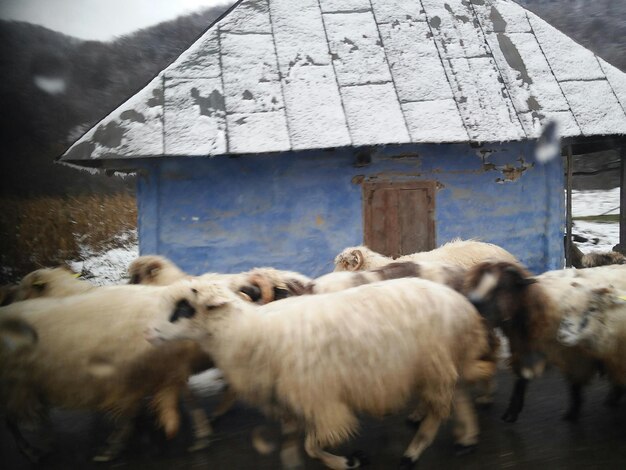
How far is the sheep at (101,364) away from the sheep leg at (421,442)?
156cm

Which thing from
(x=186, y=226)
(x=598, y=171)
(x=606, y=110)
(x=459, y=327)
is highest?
(x=606, y=110)

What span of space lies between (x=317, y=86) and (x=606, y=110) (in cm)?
486

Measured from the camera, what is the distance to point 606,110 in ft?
26.5

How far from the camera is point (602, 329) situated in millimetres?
3586

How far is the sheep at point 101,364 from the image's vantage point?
3.39 m

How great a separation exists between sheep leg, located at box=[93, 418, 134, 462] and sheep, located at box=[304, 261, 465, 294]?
5.62 feet

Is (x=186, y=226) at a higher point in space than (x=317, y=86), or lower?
lower

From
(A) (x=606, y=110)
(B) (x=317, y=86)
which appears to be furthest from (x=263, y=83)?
(A) (x=606, y=110)

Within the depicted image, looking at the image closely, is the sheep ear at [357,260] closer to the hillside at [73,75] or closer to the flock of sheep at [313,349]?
the flock of sheep at [313,349]

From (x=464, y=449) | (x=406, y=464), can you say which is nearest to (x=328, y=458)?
(x=406, y=464)

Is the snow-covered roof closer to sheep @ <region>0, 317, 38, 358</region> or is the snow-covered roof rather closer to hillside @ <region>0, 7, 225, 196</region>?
hillside @ <region>0, 7, 225, 196</region>

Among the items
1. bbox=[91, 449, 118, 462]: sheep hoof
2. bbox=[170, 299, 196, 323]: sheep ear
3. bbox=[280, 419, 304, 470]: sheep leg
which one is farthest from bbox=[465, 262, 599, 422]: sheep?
bbox=[91, 449, 118, 462]: sheep hoof

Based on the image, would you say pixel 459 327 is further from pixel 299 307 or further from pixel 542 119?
pixel 542 119

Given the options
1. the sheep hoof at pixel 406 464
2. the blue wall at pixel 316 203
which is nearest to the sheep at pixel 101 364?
the sheep hoof at pixel 406 464
